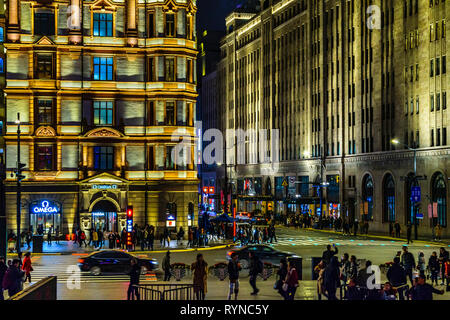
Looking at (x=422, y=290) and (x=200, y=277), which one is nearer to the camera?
(x=422, y=290)

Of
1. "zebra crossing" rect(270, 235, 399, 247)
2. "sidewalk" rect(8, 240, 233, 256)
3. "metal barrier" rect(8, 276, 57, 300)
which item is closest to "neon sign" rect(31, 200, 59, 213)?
"sidewalk" rect(8, 240, 233, 256)

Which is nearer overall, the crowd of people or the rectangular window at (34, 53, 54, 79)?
the crowd of people

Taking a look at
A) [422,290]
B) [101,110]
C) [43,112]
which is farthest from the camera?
[101,110]

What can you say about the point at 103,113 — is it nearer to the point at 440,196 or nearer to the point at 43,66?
the point at 43,66

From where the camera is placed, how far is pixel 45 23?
70562 millimetres

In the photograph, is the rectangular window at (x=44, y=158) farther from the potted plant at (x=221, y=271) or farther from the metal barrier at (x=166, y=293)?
the metal barrier at (x=166, y=293)

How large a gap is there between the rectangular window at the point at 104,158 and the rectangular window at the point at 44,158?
405cm

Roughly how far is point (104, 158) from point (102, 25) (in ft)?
40.6

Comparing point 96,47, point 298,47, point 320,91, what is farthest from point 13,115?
point 298,47

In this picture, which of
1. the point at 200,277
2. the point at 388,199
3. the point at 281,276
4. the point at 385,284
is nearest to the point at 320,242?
the point at 388,199

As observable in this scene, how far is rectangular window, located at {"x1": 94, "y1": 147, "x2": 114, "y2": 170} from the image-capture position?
70500mm

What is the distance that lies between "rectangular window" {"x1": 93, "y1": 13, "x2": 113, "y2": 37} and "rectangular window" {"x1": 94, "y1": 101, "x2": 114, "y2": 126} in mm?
6422

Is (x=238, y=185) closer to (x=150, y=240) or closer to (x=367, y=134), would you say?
(x=367, y=134)

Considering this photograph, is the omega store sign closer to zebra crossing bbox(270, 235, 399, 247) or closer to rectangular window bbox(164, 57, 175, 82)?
rectangular window bbox(164, 57, 175, 82)
